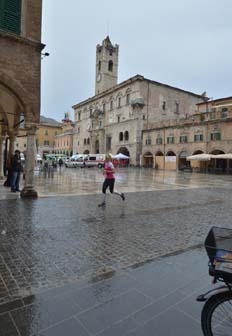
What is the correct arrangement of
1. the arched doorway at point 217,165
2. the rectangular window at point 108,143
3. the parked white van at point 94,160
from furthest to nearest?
the rectangular window at point 108,143 < the parked white van at point 94,160 < the arched doorway at point 217,165

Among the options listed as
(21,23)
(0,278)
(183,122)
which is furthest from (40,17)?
(183,122)

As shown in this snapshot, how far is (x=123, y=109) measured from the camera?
2012 inches

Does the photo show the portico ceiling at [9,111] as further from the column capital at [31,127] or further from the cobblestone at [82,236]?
the cobblestone at [82,236]

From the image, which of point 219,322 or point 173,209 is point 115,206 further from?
point 219,322

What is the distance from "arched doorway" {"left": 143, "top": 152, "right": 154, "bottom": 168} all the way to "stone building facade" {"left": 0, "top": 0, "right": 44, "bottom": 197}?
37.8 meters

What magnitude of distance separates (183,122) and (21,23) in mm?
34556

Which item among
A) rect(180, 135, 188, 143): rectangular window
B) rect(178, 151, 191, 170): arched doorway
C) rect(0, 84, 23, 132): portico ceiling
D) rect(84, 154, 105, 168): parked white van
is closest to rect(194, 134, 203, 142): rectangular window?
rect(180, 135, 188, 143): rectangular window

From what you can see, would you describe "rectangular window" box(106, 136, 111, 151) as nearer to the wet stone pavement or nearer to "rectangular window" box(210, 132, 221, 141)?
"rectangular window" box(210, 132, 221, 141)

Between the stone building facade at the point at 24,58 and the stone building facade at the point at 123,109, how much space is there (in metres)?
34.7

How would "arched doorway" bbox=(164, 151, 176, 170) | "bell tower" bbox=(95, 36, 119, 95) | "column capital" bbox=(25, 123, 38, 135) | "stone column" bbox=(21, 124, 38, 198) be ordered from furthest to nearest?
"bell tower" bbox=(95, 36, 119, 95) < "arched doorway" bbox=(164, 151, 176, 170) < "stone column" bbox=(21, 124, 38, 198) < "column capital" bbox=(25, 123, 38, 135)

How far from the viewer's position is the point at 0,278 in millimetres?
3041

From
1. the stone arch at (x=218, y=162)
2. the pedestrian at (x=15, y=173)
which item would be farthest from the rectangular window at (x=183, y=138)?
the pedestrian at (x=15, y=173)

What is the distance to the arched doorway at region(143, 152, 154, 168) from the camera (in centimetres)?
4566

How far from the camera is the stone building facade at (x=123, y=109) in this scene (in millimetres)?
47094
